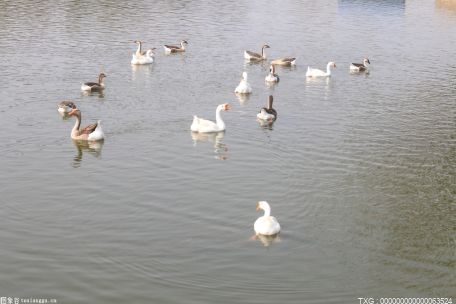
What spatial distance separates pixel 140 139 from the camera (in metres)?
31.7

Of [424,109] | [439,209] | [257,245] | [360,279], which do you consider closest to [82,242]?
[257,245]

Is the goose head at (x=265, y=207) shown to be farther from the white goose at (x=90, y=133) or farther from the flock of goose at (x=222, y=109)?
the white goose at (x=90, y=133)

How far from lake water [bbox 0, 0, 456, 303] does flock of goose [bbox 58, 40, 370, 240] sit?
438 mm

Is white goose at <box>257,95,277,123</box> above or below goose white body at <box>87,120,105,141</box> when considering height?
above

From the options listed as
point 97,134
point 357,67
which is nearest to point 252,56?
point 357,67

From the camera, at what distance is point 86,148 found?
101 ft

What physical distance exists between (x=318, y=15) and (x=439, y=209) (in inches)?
1887

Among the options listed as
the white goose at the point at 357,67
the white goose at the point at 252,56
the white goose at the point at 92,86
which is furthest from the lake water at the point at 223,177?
the white goose at the point at 252,56

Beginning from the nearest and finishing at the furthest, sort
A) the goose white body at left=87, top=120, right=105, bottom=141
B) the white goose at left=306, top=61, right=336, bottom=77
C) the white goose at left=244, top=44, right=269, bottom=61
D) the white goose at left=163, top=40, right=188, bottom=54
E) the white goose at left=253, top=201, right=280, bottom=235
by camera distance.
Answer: the white goose at left=253, top=201, right=280, bottom=235 → the goose white body at left=87, top=120, right=105, bottom=141 → the white goose at left=306, top=61, right=336, bottom=77 → the white goose at left=244, top=44, right=269, bottom=61 → the white goose at left=163, top=40, right=188, bottom=54

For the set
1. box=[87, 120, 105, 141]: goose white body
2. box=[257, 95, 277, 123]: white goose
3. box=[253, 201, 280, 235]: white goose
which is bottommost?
box=[253, 201, 280, 235]: white goose

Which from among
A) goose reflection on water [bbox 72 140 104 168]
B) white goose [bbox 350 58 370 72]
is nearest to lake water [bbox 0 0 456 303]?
goose reflection on water [bbox 72 140 104 168]

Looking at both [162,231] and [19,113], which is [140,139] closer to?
[19,113]

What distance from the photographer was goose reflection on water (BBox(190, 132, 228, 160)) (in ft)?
99.3

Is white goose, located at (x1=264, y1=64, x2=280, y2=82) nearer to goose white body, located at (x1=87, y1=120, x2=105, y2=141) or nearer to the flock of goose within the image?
the flock of goose
